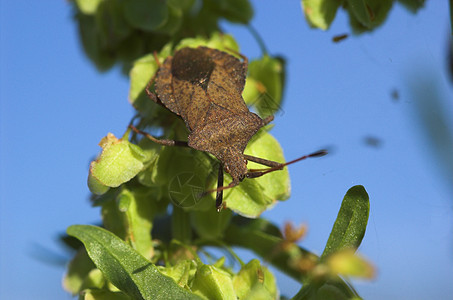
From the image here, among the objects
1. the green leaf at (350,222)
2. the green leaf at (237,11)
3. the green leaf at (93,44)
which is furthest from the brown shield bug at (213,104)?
the green leaf at (93,44)

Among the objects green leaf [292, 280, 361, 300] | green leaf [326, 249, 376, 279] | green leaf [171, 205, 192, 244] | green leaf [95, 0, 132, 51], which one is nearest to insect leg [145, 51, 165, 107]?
green leaf [95, 0, 132, 51]

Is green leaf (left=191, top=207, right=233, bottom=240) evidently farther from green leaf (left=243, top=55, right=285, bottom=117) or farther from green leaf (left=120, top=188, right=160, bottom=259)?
green leaf (left=243, top=55, right=285, bottom=117)

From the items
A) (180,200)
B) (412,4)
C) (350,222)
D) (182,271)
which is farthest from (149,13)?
(350,222)

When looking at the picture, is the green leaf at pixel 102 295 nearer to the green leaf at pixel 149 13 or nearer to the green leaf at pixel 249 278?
the green leaf at pixel 249 278

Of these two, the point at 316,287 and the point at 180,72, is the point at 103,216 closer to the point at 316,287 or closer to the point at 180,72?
the point at 180,72

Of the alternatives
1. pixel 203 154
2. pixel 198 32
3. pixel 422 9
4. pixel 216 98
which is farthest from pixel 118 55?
pixel 422 9
